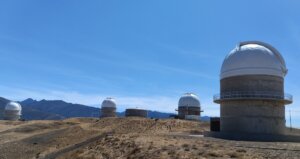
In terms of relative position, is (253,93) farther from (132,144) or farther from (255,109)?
(132,144)

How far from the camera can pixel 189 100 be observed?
212 feet

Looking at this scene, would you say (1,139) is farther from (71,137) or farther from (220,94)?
(220,94)

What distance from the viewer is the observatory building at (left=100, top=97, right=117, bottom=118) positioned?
7762cm

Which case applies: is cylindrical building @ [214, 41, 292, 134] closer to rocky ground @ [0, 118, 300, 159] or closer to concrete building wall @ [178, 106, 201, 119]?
rocky ground @ [0, 118, 300, 159]

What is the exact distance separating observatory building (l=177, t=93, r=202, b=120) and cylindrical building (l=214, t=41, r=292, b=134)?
28937 mm

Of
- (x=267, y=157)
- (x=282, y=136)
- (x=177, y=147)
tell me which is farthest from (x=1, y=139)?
(x=267, y=157)

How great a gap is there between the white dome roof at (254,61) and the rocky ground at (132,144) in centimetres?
780

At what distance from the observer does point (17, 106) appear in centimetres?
9088

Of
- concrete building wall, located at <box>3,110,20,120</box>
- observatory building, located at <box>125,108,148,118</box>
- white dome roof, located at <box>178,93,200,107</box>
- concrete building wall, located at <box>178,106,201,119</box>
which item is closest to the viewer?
concrete building wall, located at <box>178,106,201,119</box>

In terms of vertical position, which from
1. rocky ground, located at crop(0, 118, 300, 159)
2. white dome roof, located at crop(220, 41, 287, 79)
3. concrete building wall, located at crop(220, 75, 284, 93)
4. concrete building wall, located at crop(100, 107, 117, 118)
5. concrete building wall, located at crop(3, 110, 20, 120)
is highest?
white dome roof, located at crop(220, 41, 287, 79)

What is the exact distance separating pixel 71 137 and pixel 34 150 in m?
5.11

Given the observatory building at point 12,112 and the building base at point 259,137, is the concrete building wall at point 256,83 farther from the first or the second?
the observatory building at point 12,112

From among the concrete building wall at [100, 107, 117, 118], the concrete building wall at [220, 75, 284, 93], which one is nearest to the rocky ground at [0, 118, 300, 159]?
the concrete building wall at [220, 75, 284, 93]

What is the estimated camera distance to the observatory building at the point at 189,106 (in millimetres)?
63938
